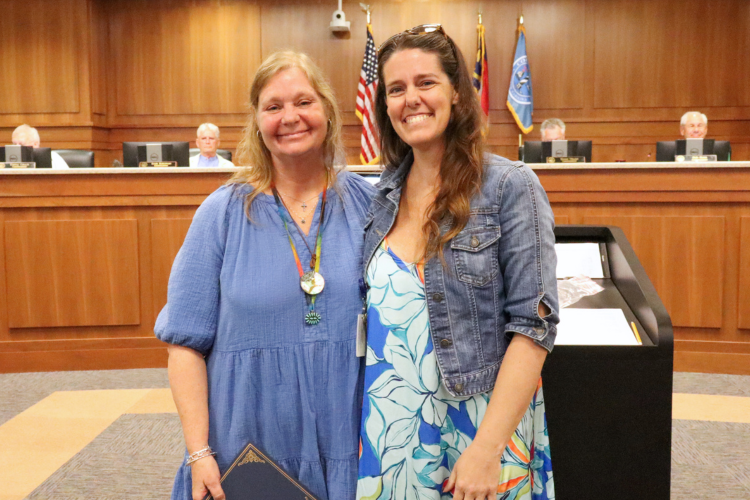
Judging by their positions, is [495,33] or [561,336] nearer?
[561,336]

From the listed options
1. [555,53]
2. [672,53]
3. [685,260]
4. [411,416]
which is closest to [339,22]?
[555,53]

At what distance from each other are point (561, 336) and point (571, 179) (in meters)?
2.51

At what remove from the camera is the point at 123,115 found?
7.73 metres

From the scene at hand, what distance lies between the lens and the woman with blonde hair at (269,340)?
1.41 metres

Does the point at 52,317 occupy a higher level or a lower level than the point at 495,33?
lower

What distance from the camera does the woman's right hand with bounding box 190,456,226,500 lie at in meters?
1.39

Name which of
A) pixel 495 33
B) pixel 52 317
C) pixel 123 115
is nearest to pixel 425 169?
pixel 52 317

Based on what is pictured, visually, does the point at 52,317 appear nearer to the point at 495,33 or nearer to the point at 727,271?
the point at 727,271

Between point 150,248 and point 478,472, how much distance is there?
343cm

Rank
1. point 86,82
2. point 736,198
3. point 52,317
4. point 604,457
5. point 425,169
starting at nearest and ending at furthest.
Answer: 1. point 425,169
2. point 604,457
3. point 736,198
4. point 52,317
5. point 86,82

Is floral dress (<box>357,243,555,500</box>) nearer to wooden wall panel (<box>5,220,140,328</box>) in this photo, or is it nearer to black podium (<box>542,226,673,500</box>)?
black podium (<box>542,226,673,500</box>)

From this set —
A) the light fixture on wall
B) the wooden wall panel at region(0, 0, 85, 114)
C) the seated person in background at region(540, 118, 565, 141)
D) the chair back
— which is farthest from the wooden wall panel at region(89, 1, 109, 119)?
the seated person in background at region(540, 118, 565, 141)

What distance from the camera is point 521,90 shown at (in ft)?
23.9

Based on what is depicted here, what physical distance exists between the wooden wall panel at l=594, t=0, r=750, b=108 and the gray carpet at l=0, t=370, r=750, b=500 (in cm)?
430
